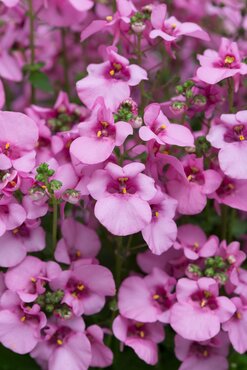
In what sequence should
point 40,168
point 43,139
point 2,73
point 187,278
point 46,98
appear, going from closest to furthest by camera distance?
point 40,168
point 187,278
point 43,139
point 2,73
point 46,98

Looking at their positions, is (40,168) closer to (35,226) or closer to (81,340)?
(35,226)

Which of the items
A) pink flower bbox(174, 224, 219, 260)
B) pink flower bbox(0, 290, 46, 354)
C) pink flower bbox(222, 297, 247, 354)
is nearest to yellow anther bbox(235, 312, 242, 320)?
pink flower bbox(222, 297, 247, 354)

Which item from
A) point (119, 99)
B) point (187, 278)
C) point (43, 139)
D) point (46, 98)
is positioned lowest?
point (46, 98)

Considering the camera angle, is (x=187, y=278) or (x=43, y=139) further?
(x=43, y=139)

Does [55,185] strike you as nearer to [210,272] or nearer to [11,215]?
[11,215]

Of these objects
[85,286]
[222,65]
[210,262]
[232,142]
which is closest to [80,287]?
[85,286]

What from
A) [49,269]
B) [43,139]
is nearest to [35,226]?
[49,269]
